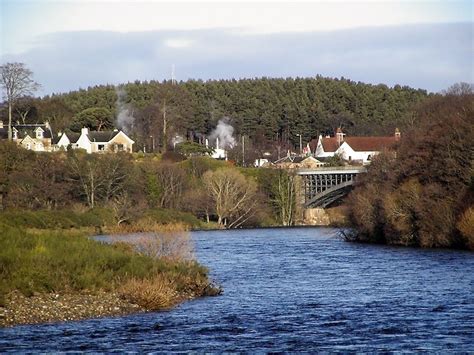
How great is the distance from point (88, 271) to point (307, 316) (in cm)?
874

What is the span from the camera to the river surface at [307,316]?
3080cm

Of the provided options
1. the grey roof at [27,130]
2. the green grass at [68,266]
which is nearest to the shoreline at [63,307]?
the green grass at [68,266]

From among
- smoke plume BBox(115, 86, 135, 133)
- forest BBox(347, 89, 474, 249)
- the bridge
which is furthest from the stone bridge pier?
smoke plume BBox(115, 86, 135, 133)

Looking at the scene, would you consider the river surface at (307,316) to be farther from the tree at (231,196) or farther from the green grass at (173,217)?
the tree at (231,196)

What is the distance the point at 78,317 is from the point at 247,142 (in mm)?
135572

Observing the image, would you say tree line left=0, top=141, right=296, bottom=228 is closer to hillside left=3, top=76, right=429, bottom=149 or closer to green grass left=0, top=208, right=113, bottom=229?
green grass left=0, top=208, right=113, bottom=229

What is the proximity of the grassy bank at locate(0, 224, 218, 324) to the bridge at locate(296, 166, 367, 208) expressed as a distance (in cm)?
7214

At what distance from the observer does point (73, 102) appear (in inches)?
7170

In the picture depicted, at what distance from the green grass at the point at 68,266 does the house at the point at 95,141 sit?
8907cm

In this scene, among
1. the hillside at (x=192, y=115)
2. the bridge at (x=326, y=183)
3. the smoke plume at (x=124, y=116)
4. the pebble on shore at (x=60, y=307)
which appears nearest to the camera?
the pebble on shore at (x=60, y=307)

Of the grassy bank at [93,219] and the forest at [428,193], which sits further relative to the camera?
the grassy bank at [93,219]

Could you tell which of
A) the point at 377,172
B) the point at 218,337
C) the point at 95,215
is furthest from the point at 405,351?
the point at 95,215

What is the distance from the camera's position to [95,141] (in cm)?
13525

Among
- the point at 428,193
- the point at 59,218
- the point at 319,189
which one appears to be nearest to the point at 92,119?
the point at 319,189
